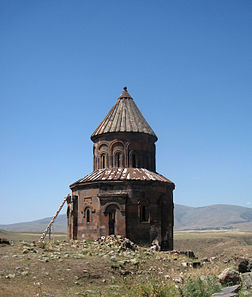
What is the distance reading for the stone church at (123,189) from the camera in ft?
63.1

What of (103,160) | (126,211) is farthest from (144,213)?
(103,160)

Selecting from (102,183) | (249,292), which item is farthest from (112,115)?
(249,292)

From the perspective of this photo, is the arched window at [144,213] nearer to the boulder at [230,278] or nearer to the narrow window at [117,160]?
the narrow window at [117,160]

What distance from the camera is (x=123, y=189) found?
19.4 meters

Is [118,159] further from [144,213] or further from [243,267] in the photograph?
[243,267]

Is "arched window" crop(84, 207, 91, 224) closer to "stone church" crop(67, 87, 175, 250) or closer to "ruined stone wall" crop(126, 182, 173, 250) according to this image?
"stone church" crop(67, 87, 175, 250)

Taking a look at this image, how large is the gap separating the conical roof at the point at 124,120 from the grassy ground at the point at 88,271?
7720mm

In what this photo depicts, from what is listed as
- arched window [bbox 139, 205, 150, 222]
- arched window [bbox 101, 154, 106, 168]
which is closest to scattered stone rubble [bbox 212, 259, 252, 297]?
arched window [bbox 139, 205, 150, 222]

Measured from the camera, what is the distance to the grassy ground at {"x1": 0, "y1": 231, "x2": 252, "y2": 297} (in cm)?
1001

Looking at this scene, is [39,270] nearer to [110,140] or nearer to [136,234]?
[136,234]

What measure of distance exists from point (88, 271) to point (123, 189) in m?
7.76

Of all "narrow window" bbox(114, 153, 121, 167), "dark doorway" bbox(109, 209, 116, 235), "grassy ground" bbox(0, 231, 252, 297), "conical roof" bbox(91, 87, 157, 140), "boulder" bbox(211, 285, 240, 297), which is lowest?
"grassy ground" bbox(0, 231, 252, 297)

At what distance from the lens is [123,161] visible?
2133 centimetres

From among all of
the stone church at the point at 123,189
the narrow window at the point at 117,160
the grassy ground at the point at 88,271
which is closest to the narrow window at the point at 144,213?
the stone church at the point at 123,189
